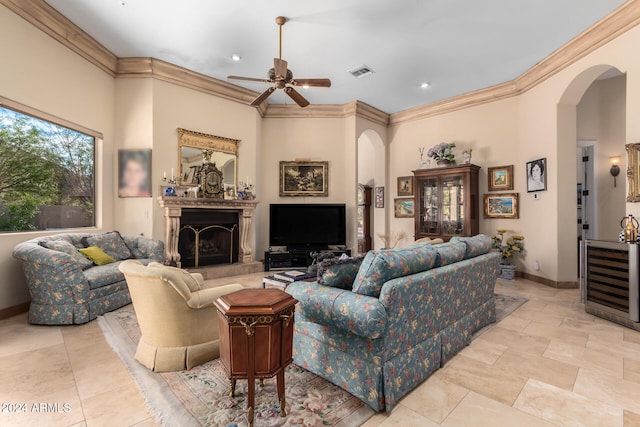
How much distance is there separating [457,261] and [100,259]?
416 centimetres

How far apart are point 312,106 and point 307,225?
2564 millimetres

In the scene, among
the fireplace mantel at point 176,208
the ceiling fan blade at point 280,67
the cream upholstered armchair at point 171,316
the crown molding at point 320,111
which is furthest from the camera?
the crown molding at point 320,111

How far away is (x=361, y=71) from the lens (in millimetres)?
4918

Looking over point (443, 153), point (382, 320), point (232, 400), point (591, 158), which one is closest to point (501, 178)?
point (443, 153)

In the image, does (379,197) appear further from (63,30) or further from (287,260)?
(63,30)

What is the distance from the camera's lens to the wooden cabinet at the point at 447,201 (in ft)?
18.0

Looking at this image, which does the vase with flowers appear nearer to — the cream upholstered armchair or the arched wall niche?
the arched wall niche

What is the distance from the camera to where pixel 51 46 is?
3.70 meters

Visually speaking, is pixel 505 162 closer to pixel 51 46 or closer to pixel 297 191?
pixel 297 191

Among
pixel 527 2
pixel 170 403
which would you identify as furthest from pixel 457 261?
pixel 527 2

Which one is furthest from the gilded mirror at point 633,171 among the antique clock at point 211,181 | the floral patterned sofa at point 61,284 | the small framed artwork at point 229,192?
the floral patterned sofa at point 61,284

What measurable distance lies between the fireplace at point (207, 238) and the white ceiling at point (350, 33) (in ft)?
8.13

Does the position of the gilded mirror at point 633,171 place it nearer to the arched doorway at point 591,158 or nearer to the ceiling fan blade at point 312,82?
the arched doorway at point 591,158

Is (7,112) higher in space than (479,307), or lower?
higher
